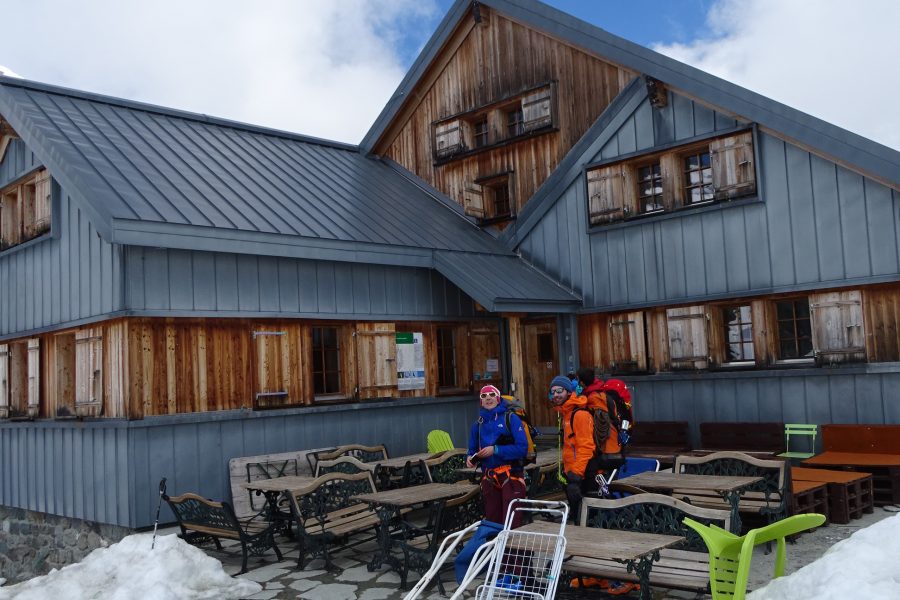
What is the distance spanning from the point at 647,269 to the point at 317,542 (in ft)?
24.2

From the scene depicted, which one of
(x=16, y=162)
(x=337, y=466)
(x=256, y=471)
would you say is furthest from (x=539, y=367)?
(x=16, y=162)

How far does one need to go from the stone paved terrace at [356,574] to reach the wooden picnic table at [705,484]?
1.94ft

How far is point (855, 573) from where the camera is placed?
4.00 meters

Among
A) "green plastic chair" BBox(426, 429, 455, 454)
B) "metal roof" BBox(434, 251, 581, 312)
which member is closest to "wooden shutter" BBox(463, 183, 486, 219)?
"metal roof" BBox(434, 251, 581, 312)

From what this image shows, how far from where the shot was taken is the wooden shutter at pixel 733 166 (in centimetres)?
1176

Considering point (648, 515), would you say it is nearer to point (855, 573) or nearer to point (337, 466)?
point (855, 573)

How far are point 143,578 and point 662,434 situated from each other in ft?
26.0

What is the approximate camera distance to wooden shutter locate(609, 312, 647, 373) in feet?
42.6

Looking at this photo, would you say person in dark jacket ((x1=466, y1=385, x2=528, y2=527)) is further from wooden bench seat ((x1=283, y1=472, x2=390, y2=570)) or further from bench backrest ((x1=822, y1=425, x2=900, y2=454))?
bench backrest ((x1=822, y1=425, x2=900, y2=454))

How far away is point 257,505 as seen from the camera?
10500 mm

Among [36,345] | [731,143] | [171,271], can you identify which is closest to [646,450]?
[731,143]

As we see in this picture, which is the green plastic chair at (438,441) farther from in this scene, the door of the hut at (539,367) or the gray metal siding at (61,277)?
the gray metal siding at (61,277)

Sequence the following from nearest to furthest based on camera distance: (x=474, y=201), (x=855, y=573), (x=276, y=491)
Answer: (x=855, y=573), (x=276, y=491), (x=474, y=201)

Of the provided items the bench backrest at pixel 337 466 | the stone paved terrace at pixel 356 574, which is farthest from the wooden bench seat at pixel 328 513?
the bench backrest at pixel 337 466
